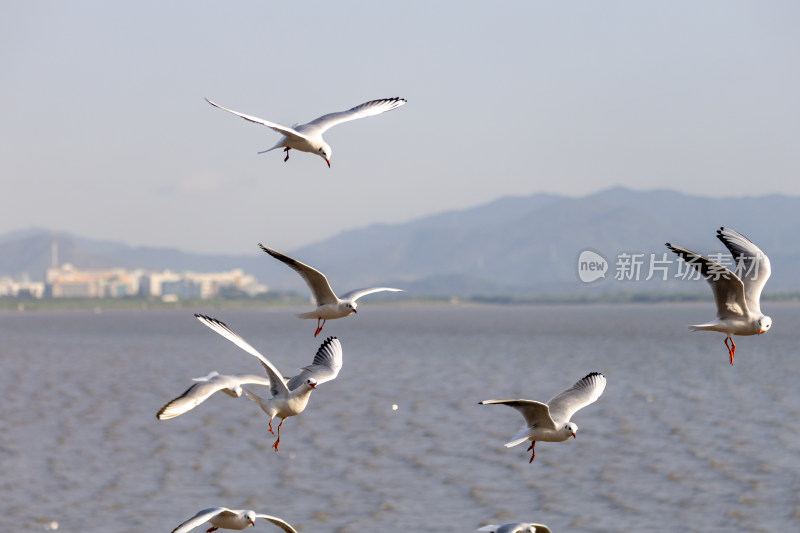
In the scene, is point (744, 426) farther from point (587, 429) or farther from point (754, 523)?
point (754, 523)

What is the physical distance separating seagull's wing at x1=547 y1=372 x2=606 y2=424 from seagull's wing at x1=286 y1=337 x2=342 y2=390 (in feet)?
9.42

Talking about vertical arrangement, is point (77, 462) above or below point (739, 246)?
below

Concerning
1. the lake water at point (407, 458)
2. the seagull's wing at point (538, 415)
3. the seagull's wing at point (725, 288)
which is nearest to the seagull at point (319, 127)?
the seagull's wing at point (538, 415)

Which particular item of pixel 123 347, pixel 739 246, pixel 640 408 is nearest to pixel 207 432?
pixel 640 408

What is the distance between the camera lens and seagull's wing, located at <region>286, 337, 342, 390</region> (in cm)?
1351

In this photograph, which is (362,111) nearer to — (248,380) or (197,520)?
(248,380)

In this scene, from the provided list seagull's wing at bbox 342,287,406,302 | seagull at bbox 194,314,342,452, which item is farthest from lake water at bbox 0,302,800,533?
seagull at bbox 194,314,342,452

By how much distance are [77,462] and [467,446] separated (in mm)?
17373

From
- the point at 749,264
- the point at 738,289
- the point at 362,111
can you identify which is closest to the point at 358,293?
the point at 362,111

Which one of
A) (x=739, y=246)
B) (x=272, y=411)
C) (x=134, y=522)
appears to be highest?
(x=739, y=246)

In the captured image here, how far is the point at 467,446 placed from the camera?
4962 centimetres

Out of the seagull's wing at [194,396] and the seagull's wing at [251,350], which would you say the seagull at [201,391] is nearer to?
the seagull's wing at [194,396]

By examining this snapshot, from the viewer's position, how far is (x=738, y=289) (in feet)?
46.5

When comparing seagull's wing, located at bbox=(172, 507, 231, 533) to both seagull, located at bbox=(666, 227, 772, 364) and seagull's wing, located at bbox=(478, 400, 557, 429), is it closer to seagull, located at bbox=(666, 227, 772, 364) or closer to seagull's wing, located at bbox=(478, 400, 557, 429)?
seagull's wing, located at bbox=(478, 400, 557, 429)
